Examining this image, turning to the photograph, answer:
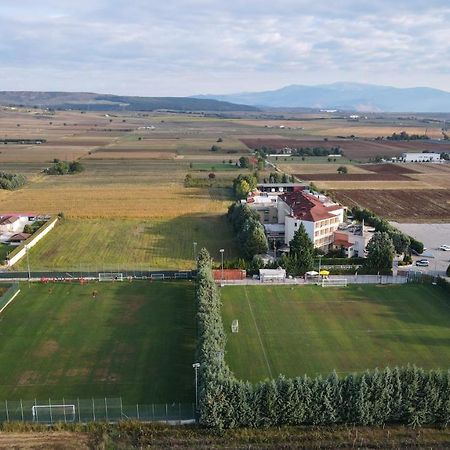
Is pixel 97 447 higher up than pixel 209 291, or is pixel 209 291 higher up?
pixel 209 291

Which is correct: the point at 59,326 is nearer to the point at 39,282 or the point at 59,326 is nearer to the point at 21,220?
the point at 39,282

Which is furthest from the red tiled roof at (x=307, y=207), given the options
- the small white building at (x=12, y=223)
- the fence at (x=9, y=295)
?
the small white building at (x=12, y=223)

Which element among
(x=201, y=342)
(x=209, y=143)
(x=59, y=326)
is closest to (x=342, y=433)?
(x=201, y=342)

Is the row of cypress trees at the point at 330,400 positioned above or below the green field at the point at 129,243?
above

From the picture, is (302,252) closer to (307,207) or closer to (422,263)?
(307,207)

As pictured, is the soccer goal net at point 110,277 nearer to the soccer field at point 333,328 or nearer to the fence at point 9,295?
the fence at point 9,295

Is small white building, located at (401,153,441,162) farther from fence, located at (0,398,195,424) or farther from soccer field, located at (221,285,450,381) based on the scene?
fence, located at (0,398,195,424)

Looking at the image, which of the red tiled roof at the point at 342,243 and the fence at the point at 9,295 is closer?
the fence at the point at 9,295

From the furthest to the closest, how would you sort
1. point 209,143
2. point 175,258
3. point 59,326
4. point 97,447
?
point 209,143
point 175,258
point 59,326
point 97,447

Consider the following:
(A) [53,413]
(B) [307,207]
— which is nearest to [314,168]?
(B) [307,207]
